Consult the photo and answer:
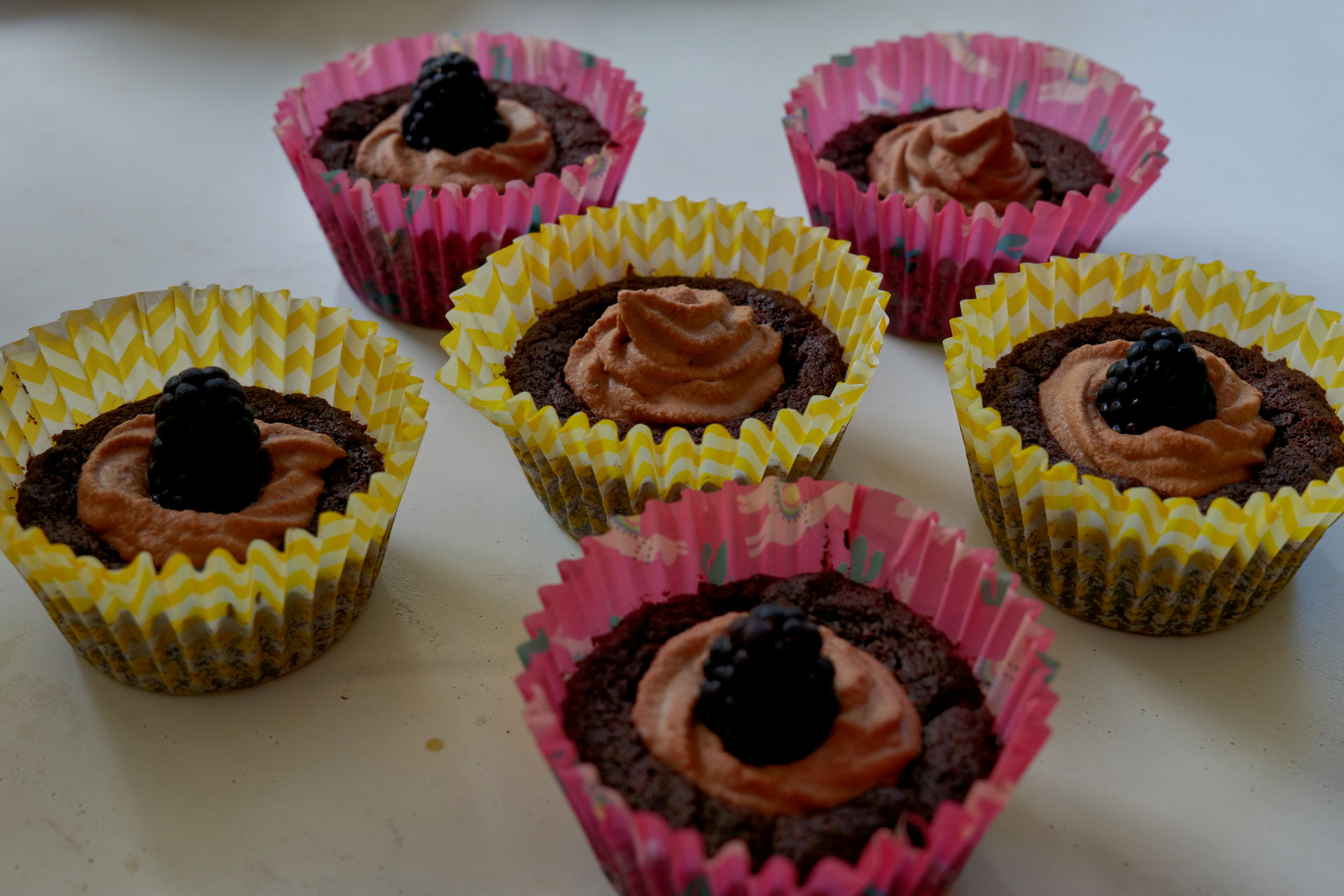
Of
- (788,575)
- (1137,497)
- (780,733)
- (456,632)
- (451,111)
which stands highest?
(451,111)

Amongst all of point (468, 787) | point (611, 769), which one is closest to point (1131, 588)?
point (611, 769)

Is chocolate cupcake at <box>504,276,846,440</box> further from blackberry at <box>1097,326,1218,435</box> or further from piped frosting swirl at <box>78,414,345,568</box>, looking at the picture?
blackberry at <box>1097,326,1218,435</box>

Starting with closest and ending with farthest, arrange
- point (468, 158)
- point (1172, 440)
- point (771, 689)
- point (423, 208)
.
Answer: point (771, 689), point (1172, 440), point (423, 208), point (468, 158)

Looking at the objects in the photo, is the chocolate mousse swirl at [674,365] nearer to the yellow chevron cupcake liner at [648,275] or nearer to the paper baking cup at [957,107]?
the yellow chevron cupcake liner at [648,275]

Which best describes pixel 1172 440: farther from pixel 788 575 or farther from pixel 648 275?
pixel 648 275

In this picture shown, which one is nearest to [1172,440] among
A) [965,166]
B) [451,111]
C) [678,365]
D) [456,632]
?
[678,365]

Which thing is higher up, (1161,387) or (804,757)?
(1161,387)

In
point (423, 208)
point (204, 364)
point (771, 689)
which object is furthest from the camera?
point (423, 208)
